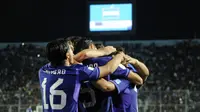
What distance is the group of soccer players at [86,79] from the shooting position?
248 cm

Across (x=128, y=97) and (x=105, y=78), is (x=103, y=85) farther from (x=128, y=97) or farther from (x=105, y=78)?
(x=128, y=97)

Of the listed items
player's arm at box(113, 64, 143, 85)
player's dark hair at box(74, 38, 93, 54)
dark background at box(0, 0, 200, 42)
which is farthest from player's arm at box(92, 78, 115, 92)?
dark background at box(0, 0, 200, 42)

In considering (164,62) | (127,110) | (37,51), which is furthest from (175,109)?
(127,110)

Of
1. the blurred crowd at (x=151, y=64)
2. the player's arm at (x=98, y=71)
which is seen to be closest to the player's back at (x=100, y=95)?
the player's arm at (x=98, y=71)

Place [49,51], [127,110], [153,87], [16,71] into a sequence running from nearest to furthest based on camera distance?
1. [49,51]
2. [127,110]
3. [153,87]
4. [16,71]

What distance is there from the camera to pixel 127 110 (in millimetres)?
2701

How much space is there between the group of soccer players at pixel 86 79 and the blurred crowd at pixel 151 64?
11.1 meters

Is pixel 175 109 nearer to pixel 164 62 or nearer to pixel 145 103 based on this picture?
pixel 145 103

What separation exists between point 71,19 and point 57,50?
12.9 m

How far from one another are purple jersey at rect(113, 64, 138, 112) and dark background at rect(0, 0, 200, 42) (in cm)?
1201

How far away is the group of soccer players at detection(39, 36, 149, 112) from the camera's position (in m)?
2.48

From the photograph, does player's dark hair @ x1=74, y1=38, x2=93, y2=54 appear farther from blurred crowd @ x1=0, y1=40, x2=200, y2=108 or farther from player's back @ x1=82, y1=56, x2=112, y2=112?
blurred crowd @ x1=0, y1=40, x2=200, y2=108

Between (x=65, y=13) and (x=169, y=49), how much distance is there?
3.48 meters

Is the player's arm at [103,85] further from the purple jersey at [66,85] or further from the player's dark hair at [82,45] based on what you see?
the player's dark hair at [82,45]
